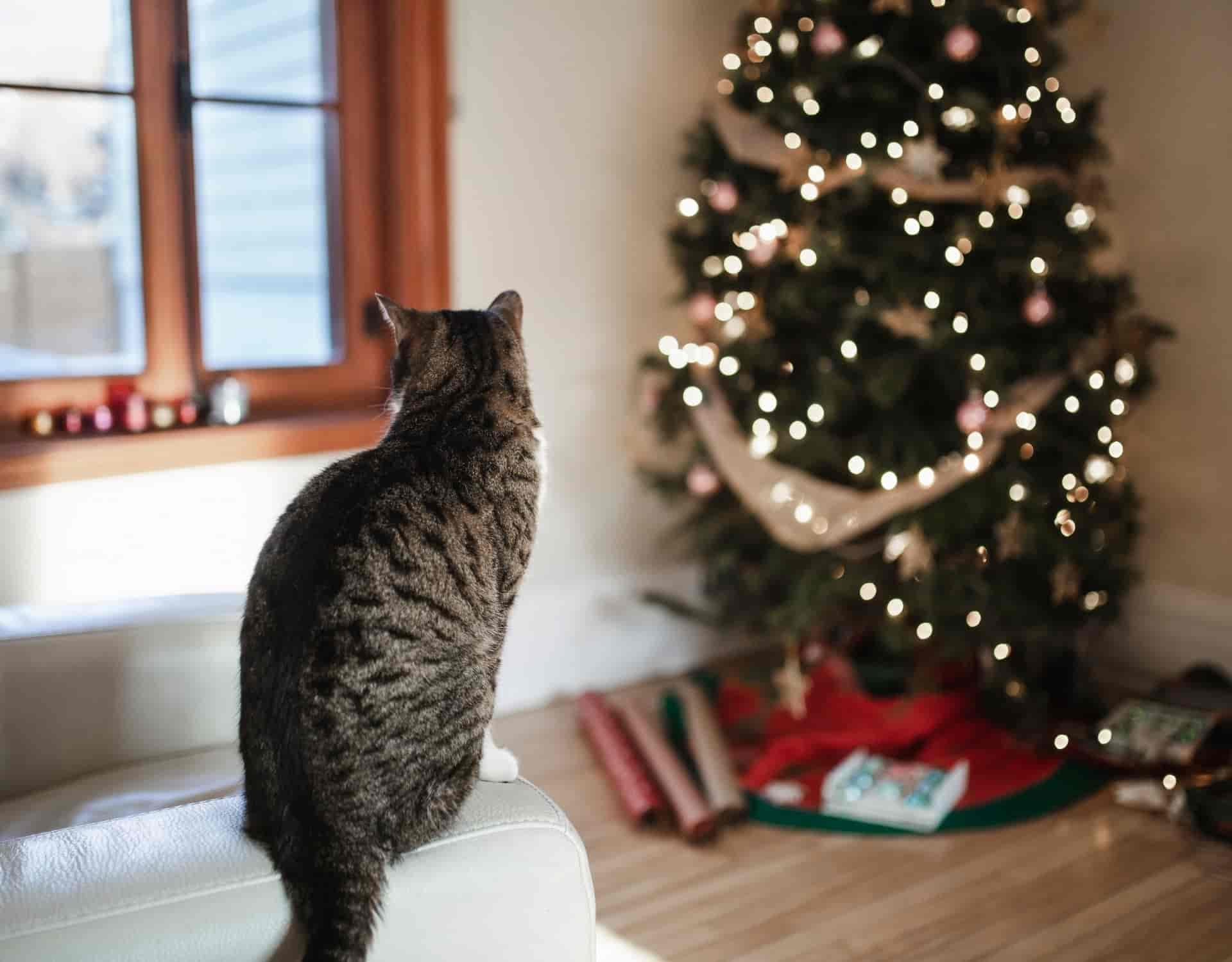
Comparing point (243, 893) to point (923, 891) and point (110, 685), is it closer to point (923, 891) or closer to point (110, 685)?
point (110, 685)

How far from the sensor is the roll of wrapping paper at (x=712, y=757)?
241cm

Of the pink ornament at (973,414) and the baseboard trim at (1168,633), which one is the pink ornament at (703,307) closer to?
the pink ornament at (973,414)

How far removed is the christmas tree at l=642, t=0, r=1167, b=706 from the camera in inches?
101

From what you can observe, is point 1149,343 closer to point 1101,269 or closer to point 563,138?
point 1101,269

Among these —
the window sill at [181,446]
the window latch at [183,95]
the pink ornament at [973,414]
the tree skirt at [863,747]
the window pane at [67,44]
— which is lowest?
the tree skirt at [863,747]

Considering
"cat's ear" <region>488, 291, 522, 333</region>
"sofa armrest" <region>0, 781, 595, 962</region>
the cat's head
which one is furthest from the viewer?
"cat's ear" <region>488, 291, 522, 333</region>

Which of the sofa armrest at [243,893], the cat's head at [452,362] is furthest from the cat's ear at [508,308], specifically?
the sofa armrest at [243,893]

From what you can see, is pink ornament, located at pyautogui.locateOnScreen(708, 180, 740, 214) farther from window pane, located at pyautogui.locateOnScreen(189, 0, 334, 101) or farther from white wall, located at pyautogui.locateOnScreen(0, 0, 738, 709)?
window pane, located at pyautogui.locateOnScreen(189, 0, 334, 101)

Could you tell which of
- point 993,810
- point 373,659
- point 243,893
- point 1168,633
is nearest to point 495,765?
point 373,659

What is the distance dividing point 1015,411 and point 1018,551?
0.30 meters

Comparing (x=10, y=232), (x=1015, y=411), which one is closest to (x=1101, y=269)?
(x=1015, y=411)

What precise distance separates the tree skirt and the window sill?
1.00 m

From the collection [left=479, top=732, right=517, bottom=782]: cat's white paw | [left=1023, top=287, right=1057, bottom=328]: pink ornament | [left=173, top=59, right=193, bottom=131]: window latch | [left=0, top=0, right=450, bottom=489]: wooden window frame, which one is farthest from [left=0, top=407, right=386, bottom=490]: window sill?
[left=1023, top=287, right=1057, bottom=328]: pink ornament

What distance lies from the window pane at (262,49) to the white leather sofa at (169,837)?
131 cm
